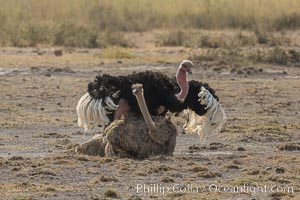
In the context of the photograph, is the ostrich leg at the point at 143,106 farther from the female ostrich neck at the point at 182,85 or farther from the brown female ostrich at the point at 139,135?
the female ostrich neck at the point at 182,85

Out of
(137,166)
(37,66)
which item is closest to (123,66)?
(37,66)

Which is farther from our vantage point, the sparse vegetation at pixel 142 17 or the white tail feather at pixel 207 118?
the sparse vegetation at pixel 142 17

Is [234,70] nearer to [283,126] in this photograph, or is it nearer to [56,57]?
[56,57]

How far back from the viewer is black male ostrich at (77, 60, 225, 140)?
11875 mm

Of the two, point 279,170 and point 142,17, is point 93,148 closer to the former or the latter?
point 279,170

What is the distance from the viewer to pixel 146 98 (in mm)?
11984

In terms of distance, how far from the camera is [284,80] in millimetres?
22266

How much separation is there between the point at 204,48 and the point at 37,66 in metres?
5.60

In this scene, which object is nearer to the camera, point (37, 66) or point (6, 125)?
point (6, 125)

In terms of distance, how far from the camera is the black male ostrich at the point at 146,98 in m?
11.9

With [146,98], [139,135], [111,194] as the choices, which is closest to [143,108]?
[139,135]

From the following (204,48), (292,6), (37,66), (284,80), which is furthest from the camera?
(292,6)

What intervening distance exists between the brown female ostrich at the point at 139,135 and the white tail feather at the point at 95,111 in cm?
13

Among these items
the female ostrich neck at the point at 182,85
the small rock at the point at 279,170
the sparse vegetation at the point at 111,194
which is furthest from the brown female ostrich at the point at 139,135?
the sparse vegetation at the point at 111,194
